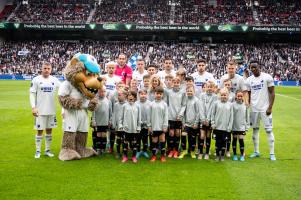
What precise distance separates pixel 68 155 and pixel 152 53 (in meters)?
35.8

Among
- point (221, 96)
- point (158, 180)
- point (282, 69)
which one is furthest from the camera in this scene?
point (282, 69)

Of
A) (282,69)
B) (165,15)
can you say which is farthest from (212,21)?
(282,69)

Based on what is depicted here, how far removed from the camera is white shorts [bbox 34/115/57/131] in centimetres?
815

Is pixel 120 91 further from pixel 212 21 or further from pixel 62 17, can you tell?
pixel 62 17

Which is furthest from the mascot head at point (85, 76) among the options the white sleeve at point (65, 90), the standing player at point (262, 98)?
the standing player at point (262, 98)

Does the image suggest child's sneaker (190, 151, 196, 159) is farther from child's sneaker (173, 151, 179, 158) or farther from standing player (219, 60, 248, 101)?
standing player (219, 60, 248, 101)

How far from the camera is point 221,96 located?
805 centimetres

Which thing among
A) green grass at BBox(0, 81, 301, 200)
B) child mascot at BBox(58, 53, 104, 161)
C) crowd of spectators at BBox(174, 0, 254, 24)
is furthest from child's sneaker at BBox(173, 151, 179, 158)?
crowd of spectators at BBox(174, 0, 254, 24)

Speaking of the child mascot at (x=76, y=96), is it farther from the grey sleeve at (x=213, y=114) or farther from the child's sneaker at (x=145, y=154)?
the grey sleeve at (x=213, y=114)

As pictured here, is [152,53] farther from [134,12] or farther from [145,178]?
[145,178]

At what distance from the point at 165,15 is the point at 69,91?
4005 cm

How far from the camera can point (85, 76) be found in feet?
26.2

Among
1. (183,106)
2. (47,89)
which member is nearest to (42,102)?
(47,89)

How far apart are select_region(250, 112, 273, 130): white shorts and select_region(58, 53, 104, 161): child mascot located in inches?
143
